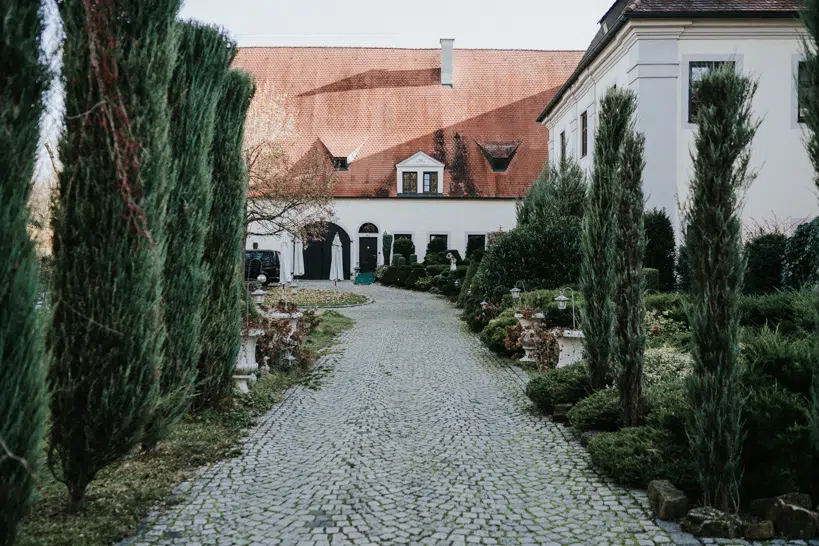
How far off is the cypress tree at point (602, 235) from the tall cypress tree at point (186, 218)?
365cm

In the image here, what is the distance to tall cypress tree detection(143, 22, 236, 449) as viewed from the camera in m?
5.77

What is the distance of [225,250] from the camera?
286 inches

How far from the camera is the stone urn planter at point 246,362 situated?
322 inches

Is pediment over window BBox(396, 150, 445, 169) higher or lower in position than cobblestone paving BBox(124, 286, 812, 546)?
higher

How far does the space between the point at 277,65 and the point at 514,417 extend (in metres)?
34.4

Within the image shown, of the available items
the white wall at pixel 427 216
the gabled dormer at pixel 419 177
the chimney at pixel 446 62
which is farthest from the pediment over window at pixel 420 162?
the chimney at pixel 446 62

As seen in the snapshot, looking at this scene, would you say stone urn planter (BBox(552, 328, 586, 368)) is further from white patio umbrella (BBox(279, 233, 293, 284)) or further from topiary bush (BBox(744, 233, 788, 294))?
white patio umbrella (BBox(279, 233, 293, 284))

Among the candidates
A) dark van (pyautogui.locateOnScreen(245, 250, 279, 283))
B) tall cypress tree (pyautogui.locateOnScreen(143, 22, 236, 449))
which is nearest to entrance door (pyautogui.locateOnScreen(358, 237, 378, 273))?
dark van (pyautogui.locateOnScreen(245, 250, 279, 283))

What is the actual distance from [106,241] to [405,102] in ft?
111

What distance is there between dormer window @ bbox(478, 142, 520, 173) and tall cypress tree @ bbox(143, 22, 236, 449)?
1177 inches

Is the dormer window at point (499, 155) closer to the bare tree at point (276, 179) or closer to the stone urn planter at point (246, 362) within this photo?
the bare tree at point (276, 179)

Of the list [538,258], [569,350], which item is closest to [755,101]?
[538,258]

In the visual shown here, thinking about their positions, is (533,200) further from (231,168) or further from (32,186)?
(32,186)

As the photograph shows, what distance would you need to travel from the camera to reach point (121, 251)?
4230mm
